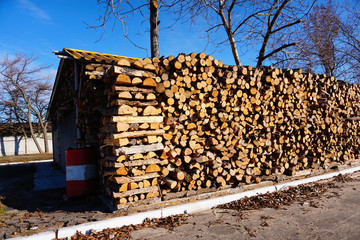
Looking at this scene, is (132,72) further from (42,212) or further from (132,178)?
(42,212)

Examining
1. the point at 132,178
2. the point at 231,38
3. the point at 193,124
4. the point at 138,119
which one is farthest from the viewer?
the point at 231,38

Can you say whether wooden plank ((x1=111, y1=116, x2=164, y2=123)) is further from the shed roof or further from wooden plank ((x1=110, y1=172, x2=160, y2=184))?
the shed roof

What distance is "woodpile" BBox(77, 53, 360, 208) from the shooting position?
167 inches

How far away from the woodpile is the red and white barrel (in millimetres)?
315

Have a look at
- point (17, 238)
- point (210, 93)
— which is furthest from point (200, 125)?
point (17, 238)

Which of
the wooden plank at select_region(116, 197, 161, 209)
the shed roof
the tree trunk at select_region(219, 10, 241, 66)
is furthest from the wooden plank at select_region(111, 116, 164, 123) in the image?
the tree trunk at select_region(219, 10, 241, 66)

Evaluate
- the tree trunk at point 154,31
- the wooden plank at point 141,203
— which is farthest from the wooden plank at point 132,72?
the tree trunk at point 154,31

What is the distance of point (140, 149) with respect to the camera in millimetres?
4293

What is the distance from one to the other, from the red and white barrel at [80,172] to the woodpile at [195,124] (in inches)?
12.4

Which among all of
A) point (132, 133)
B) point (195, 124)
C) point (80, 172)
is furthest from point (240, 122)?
point (80, 172)

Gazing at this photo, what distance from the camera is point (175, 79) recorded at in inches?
189

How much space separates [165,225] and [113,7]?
6.81 m

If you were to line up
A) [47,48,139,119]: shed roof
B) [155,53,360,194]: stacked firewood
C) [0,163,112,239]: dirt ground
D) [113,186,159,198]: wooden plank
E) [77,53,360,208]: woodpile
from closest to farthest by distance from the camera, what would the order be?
1. [0,163,112,239]: dirt ground
2. [113,186,159,198]: wooden plank
3. [77,53,360,208]: woodpile
4. [155,53,360,194]: stacked firewood
5. [47,48,139,119]: shed roof

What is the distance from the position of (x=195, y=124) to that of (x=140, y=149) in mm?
1283
